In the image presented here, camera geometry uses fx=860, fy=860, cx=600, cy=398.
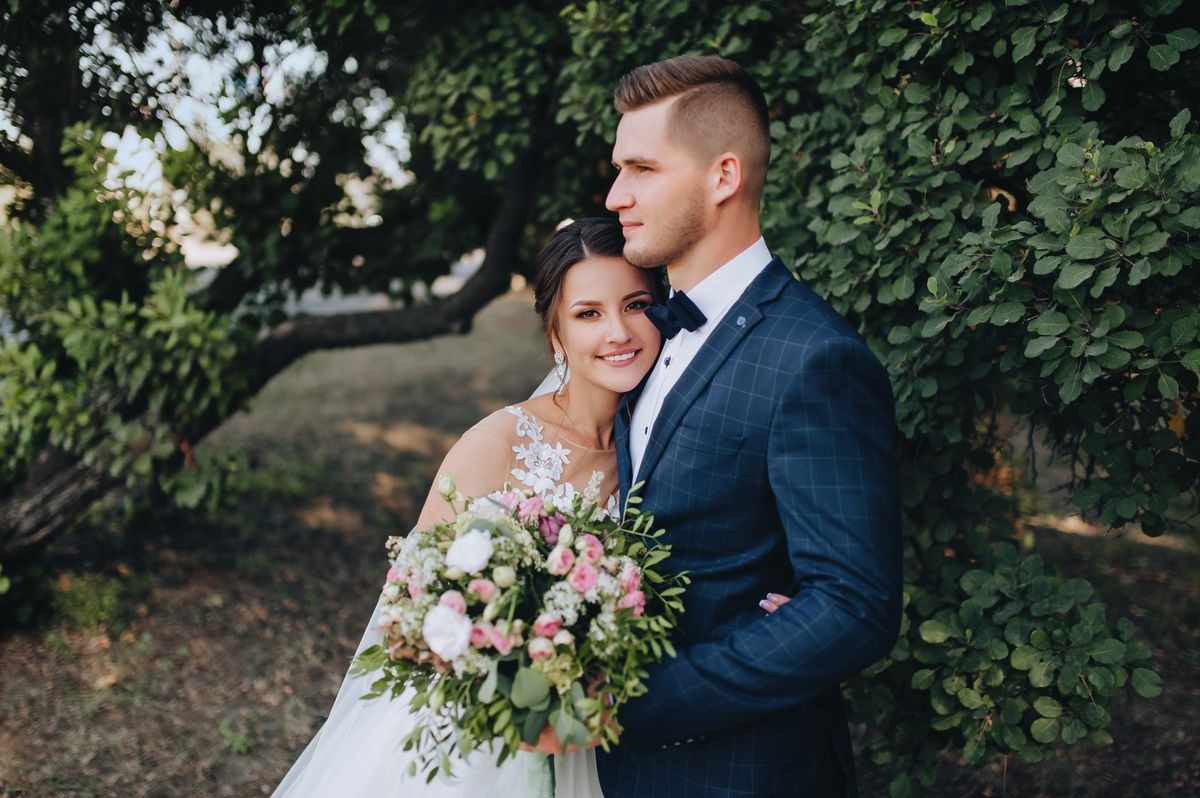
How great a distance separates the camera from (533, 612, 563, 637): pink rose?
164 cm

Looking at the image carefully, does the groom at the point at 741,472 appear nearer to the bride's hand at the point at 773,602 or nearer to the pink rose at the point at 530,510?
the bride's hand at the point at 773,602

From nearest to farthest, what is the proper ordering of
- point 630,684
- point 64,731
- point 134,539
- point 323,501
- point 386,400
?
point 630,684, point 64,731, point 134,539, point 323,501, point 386,400

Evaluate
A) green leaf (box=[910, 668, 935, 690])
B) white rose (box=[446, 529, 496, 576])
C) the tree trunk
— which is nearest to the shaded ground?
the tree trunk

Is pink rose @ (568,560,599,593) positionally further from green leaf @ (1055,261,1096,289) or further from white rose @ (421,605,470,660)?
green leaf @ (1055,261,1096,289)

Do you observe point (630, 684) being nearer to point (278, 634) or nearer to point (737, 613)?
point (737, 613)

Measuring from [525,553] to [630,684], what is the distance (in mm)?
331

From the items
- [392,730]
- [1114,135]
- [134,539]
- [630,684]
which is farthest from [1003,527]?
[134,539]

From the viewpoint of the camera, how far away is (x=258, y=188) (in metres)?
4.86

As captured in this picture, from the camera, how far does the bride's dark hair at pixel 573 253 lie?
8.75 ft

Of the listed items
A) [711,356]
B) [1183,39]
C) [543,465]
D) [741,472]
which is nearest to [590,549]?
[741,472]

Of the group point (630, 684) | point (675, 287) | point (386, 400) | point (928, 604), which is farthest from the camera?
point (386, 400)

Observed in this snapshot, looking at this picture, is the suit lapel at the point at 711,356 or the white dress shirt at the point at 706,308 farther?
the white dress shirt at the point at 706,308

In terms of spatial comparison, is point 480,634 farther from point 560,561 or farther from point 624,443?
point 624,443

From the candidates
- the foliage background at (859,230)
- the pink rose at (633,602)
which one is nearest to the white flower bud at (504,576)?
the pink rose at (633,602)
